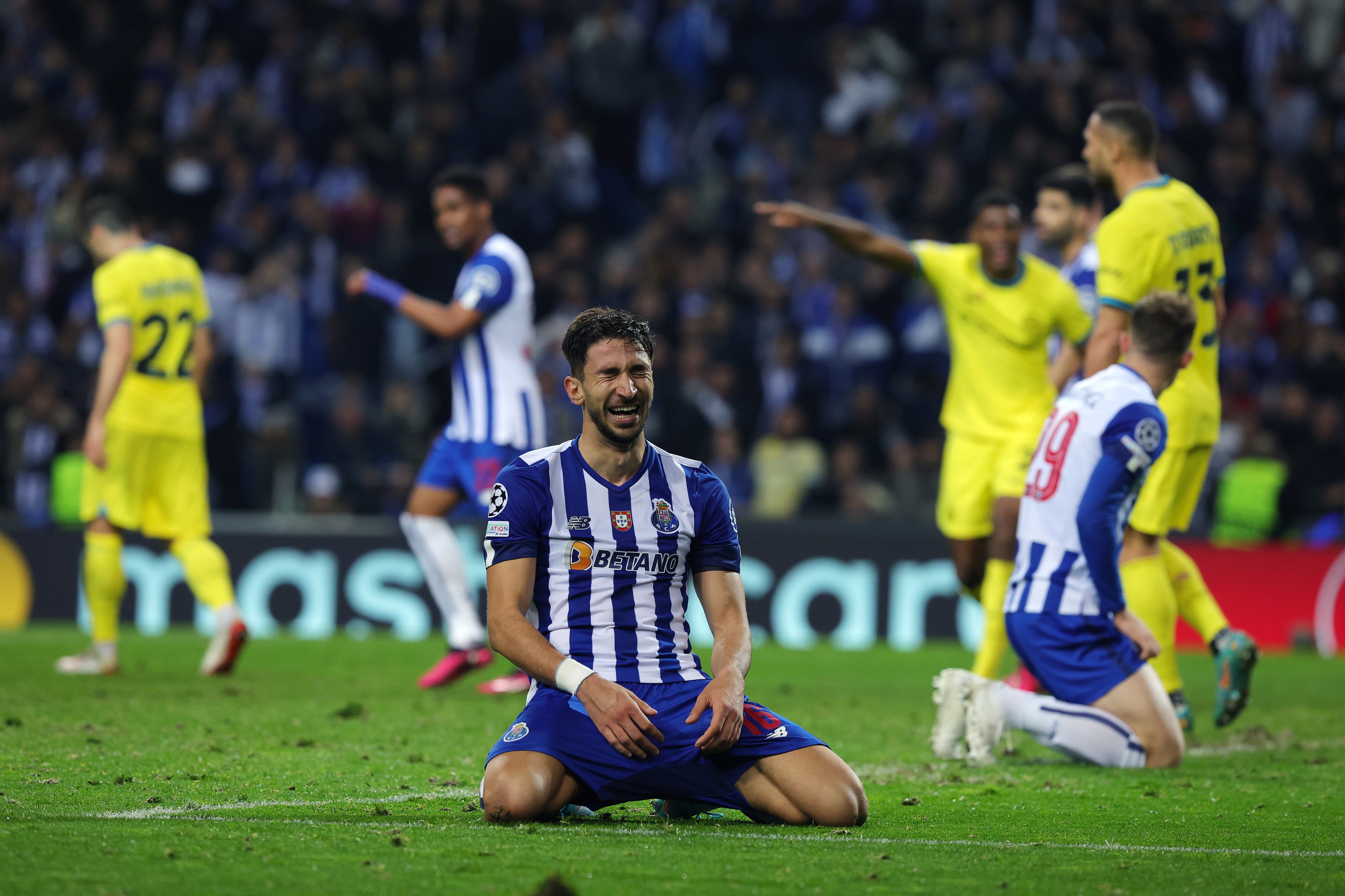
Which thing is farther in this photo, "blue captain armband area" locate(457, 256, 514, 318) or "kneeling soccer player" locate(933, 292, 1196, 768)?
"blue captain armband area" locate(457, 256, 514, 318)

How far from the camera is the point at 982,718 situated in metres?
5.85

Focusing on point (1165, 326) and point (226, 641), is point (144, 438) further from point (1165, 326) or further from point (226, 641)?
point (1165, 326)

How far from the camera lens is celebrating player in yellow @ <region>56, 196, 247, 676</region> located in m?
8.59

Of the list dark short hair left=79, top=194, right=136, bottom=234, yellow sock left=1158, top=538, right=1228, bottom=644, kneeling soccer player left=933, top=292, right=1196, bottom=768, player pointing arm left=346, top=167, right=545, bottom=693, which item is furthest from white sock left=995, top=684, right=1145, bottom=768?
dark short hair left=79, top=194, right=136, bottom=234

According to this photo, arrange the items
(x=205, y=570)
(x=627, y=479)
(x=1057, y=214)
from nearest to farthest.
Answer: (x=627, y=479)
(x=1057, y=214)
(x=205, y=570)

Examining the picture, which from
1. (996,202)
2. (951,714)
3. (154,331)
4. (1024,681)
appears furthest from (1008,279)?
(154,331)

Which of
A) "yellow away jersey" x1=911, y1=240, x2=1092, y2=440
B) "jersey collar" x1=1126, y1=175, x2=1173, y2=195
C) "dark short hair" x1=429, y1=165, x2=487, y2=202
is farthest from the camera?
"dark short hair" x1=429, y1=165, x2=487, y2=202

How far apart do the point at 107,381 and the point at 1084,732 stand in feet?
17.8

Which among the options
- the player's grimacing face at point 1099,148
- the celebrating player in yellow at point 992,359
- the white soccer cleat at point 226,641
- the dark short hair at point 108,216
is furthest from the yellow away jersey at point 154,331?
the player's grimacing face at point 1099,148

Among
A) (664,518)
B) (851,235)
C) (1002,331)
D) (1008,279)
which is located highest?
(851,235)

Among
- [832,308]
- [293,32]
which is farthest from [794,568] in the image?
[293,32]

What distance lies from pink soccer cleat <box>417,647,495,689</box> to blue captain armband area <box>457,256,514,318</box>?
1.77m

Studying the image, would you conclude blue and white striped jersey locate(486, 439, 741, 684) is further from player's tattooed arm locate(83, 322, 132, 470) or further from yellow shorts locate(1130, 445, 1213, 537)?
player's tattooed arm locate(83, 322, 132, 470)

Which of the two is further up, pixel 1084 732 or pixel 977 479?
pixel 977 479
